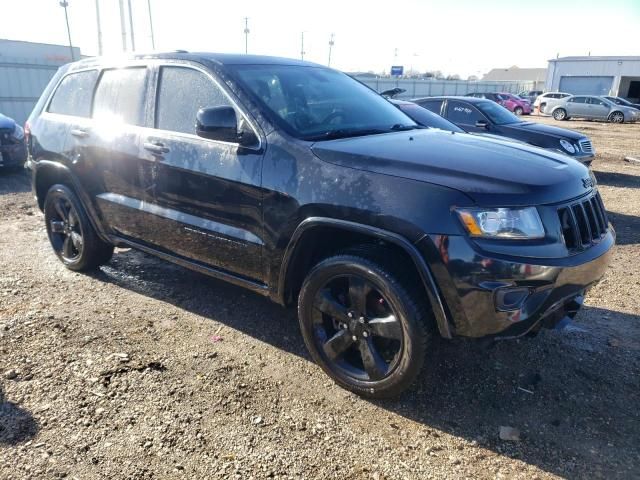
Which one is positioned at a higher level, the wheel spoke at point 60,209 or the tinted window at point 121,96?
the tinted window at point 121,96

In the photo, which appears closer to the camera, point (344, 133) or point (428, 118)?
point (344, 133)

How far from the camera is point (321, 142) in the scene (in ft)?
9.66

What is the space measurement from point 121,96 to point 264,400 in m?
2.62

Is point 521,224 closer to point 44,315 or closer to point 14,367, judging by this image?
point 14,367

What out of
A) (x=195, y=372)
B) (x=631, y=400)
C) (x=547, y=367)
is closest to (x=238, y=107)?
(x=195, y=372)

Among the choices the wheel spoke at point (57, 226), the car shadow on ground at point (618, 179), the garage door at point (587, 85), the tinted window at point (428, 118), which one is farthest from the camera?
the garage door at point (587, 85)

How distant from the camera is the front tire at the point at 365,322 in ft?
8.53

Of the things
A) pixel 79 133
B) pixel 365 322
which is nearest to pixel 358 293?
pixel 365 322

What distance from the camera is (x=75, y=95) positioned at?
4469 mm

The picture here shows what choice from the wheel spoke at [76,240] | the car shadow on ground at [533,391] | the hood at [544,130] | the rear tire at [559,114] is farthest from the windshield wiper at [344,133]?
the rear tire at [559,114]

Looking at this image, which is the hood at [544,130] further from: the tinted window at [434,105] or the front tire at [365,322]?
the front tire at [365,322]

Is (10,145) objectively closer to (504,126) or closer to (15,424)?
(15,424)

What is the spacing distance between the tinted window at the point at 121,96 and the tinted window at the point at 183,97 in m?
0.22

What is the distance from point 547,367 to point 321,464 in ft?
5.54
